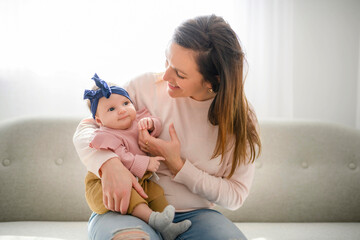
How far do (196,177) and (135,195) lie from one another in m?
0.25

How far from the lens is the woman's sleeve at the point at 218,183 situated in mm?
1369

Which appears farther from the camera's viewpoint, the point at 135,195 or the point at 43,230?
the point at 43,230

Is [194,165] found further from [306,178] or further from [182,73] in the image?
[306,178]

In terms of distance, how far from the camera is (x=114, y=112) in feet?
4.51

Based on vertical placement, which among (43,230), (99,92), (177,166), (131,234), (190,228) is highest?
(99,92)

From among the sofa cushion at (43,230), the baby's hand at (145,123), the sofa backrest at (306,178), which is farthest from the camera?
the sofa backrest at (306,178)

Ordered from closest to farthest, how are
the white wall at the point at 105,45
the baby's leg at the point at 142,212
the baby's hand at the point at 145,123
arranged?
the baby's leg at the point at 142,212 < the baby's hand at the point at 145,123 < the white wall at the point at 105,45

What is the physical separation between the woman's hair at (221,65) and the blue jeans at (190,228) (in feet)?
0.82

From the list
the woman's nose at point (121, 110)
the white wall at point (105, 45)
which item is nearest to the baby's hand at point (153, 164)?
the woman's nose at point (121, 110)

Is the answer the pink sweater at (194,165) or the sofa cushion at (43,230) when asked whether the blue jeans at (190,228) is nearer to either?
the pink sweater at (194,165)

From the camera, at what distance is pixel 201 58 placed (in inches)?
50.4

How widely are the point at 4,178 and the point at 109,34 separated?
1.04 metres

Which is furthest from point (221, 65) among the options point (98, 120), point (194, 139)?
point (98, 120)

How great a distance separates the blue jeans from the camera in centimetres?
117
